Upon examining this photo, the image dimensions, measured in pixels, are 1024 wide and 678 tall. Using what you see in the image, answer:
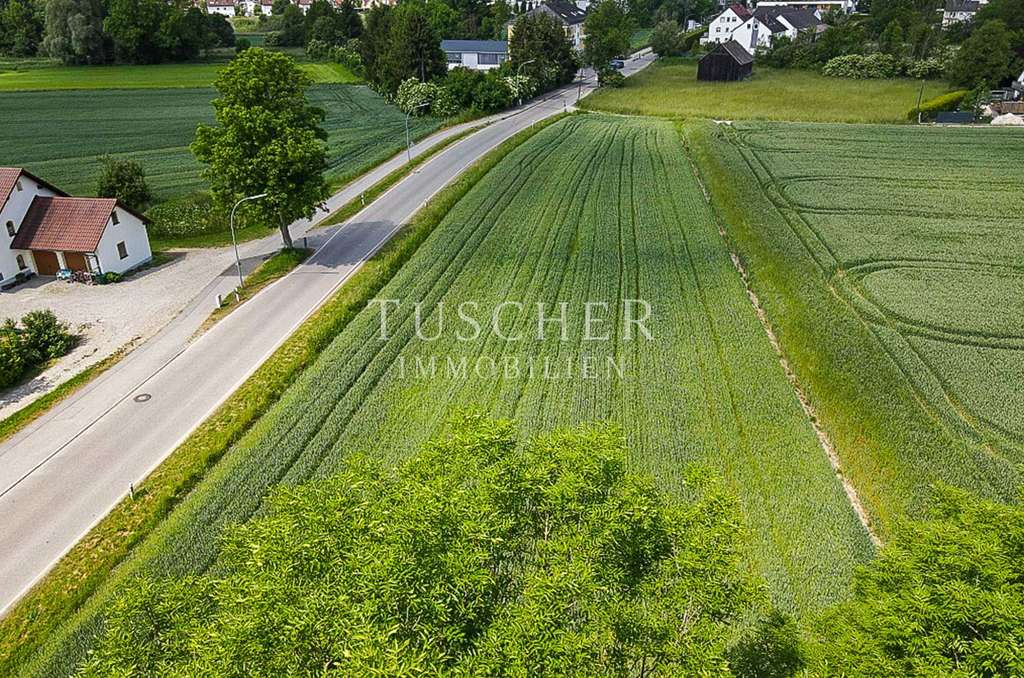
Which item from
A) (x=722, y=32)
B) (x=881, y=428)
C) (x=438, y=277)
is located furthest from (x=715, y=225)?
(x=722, y=32)

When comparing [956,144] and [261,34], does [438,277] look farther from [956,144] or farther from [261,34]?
[261,34]

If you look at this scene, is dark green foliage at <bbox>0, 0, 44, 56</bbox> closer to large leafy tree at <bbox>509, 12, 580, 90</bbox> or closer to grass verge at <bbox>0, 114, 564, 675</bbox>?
large leafy tree at <bbox>509, 12, 580, 90</bbox>

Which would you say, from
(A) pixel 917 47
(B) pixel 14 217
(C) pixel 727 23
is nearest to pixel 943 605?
(B) pixel 14 217

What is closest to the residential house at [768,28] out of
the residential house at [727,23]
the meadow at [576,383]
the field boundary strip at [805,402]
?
the residential house at [727,23]

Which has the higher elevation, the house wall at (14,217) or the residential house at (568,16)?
the residential house at (568,16)

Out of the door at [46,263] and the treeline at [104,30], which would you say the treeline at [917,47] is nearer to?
the door at [46,263]

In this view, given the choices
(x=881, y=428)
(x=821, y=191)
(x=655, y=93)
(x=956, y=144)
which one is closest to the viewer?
(x=881, y=428)

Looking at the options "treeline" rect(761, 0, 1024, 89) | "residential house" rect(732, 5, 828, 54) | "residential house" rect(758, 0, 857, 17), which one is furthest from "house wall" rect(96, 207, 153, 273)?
"residential house" rect(758, 0, 857, 17)
